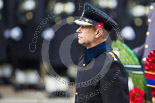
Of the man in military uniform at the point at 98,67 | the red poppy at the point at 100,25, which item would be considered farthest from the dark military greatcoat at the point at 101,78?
the red poppy at the point at 100,25

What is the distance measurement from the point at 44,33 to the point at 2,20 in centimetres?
89

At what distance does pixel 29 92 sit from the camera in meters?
7.36

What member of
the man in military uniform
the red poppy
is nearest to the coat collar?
the man in military uniform

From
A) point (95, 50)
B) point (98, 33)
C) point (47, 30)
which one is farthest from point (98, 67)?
point (47, 30)

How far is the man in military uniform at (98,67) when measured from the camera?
8.71 feet

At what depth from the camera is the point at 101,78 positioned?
2.69m

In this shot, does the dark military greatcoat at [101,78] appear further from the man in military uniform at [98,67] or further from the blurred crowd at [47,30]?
the blurred crowd at [47,30]

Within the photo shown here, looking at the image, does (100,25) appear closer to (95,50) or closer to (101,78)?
(95,50)

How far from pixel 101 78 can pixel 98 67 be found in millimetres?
127

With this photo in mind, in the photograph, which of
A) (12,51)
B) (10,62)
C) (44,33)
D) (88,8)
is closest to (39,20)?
(44,33)

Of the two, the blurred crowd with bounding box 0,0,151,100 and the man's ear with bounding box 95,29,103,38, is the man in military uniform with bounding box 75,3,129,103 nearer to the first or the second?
the man's ear with bounding box 95,29,103,38

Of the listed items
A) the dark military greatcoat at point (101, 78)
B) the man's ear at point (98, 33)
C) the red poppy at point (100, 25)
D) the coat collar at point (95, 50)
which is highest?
the red poppy at point (100, 25)

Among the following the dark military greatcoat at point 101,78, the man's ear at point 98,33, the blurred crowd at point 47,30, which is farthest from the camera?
the blurred crowd at point 47,30

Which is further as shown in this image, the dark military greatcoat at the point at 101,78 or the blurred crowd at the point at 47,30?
the blurred crowd at the point at 47,30
